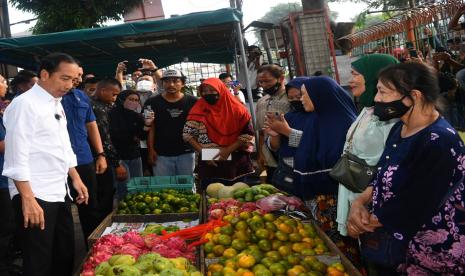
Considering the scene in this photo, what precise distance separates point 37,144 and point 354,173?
210 centimetres

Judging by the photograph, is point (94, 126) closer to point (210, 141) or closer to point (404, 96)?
point (210, 141)

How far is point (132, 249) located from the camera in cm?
285

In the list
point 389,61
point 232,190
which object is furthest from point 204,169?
point 389,61

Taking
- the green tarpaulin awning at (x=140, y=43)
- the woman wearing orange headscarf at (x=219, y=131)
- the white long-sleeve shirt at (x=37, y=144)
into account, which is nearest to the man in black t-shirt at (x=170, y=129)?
the woman wearing orange headscarf at (x=219, y=131)

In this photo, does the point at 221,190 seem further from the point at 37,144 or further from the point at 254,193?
the point at 37,144

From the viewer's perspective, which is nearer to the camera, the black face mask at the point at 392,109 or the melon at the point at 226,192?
the black face mask at the point at 392,109

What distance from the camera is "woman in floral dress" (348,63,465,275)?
77.5 inches

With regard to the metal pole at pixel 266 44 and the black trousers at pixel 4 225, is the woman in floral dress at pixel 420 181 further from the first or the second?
the metal pole at pixel 266 44

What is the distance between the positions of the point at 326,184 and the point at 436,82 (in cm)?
140

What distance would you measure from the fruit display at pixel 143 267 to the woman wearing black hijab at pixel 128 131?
2.82 meters

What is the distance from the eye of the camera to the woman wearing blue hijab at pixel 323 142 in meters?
3.29

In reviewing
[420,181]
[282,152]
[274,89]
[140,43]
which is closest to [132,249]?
[282,152]

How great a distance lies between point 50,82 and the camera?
9.48 ft

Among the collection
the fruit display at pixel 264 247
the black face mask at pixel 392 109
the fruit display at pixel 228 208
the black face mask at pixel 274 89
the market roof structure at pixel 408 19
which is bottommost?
the fruit display at pixel 264 247
